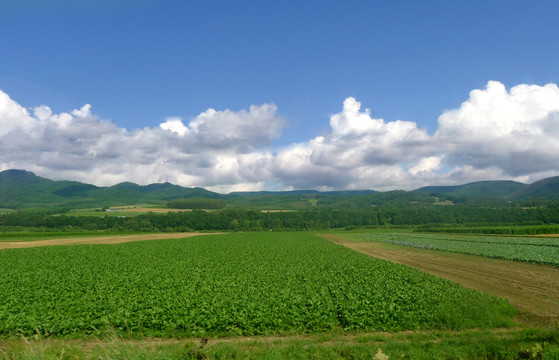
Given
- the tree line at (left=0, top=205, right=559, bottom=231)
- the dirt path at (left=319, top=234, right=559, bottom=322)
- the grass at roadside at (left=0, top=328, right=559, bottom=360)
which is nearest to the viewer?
the grass at roadside at (left=0, top=328, right=559, bottom=360)

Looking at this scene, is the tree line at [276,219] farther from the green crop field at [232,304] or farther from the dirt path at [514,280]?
the green crop field at [232,304]

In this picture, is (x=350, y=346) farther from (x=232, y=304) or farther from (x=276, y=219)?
(x=276, y=219)

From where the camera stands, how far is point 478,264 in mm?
35844

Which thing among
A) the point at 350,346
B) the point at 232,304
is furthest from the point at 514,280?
the point at 232,304

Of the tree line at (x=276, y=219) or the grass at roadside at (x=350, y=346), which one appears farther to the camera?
the tree line at (x=276, y=219)

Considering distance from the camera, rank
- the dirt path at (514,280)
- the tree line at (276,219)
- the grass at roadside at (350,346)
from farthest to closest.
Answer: the tree line at (276,219), the dirt path at (514,280), the grass at roadside at (350,346)

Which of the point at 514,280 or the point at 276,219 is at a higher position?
the point at 514,280

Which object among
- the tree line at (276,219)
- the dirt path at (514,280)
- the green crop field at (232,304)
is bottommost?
the tree line at (276,219)

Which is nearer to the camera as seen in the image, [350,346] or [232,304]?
[350,346]

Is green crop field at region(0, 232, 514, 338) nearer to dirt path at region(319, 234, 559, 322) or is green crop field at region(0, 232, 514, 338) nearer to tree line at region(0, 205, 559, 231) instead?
dirt path at region(319, 234, 559, 322)

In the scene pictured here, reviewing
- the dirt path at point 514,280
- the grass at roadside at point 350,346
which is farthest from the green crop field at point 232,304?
the dirt path at point 514,280

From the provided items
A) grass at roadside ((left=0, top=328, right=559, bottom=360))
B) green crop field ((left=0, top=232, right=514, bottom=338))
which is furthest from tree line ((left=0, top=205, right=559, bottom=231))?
grass at roadside ((left=0, top=328, right=559, bottom=360))

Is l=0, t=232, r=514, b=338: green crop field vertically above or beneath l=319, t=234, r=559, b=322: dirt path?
above

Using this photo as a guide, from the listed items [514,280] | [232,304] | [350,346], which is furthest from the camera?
[514,280]
